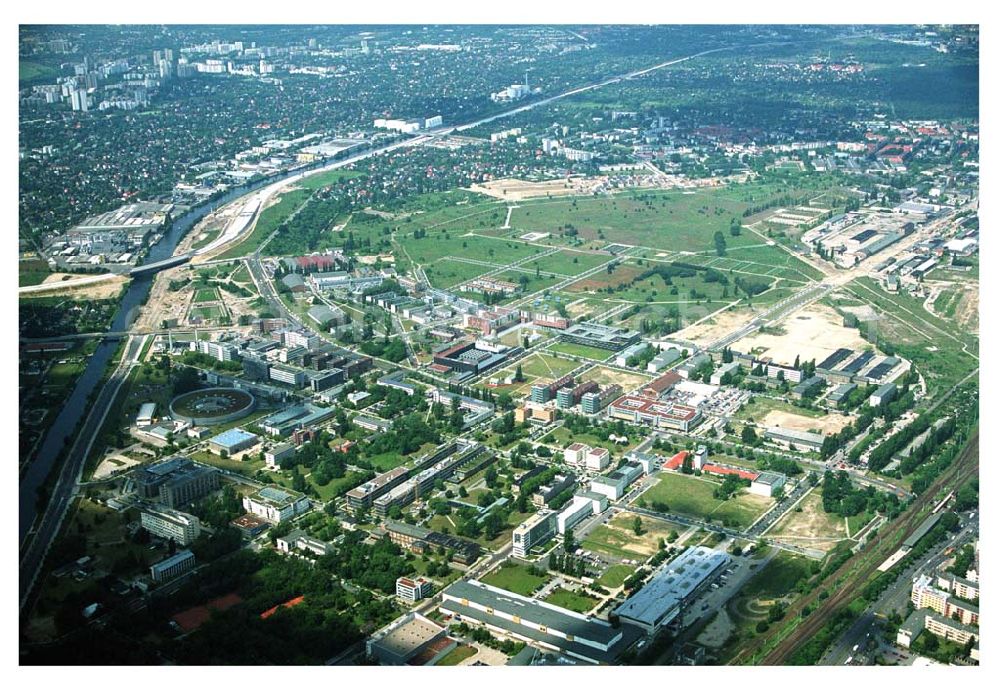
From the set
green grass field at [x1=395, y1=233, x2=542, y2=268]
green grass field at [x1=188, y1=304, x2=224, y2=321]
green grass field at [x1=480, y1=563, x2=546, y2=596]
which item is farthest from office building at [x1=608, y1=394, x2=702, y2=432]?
green grass field at [x1=395, y1=233, x2=542, y2=268]

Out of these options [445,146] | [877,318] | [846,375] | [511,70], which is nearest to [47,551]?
[846,375]

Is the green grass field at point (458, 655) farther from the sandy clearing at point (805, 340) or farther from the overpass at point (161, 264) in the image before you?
the overpass at point (161, 264)

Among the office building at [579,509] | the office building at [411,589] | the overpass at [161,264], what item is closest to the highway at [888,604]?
the office building at [579,509]

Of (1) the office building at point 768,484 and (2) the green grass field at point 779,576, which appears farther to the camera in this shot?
(1) the office building at point 768,484

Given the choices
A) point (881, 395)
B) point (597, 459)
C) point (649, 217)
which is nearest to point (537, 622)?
point (597, 459)

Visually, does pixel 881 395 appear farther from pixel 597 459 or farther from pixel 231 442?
pixel 231 442

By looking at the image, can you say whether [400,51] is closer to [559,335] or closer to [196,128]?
[196,128]
